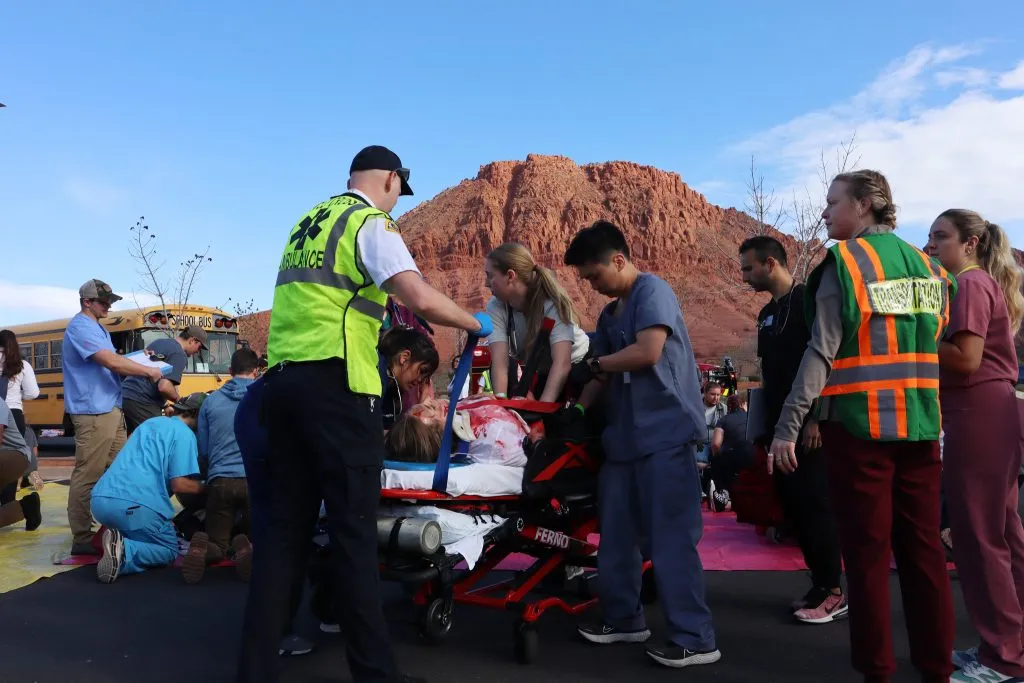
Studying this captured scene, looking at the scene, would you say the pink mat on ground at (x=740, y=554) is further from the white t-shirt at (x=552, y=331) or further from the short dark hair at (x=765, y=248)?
the short dark hair at (x=765, y=248)

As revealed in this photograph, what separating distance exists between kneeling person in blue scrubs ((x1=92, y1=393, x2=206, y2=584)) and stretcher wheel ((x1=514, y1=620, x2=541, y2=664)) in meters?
3.18

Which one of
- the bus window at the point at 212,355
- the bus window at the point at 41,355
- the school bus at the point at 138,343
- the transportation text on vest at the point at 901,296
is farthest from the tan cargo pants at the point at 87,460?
the bus window at the point at 41,355

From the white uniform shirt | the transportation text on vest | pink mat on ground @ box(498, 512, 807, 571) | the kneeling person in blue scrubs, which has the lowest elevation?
pink mat on ground @ box(498, 512, 807, 571)

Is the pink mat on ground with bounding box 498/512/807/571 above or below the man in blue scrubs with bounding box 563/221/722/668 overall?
below

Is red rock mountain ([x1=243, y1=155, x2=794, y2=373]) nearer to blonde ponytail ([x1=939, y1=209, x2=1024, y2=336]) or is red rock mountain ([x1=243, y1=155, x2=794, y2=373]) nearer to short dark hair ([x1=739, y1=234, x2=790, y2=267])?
short dark hair ([x1=739, y1=234, x2=790, y2=267])

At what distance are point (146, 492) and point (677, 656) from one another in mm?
3922

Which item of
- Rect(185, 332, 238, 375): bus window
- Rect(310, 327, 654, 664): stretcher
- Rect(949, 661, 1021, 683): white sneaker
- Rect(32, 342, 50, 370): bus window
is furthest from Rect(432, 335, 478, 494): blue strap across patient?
Rect(32, 342, 50, 370): bus window

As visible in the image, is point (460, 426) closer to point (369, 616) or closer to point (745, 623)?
point (369, 616)

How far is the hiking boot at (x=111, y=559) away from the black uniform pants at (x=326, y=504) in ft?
9.34

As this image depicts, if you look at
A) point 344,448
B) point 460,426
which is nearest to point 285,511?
point 344,448

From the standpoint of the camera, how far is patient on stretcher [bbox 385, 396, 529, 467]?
4055mm

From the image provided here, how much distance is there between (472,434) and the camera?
160 inches

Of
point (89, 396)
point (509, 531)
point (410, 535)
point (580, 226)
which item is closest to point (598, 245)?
point (509, 531)

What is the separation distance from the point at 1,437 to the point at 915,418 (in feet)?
21.2
